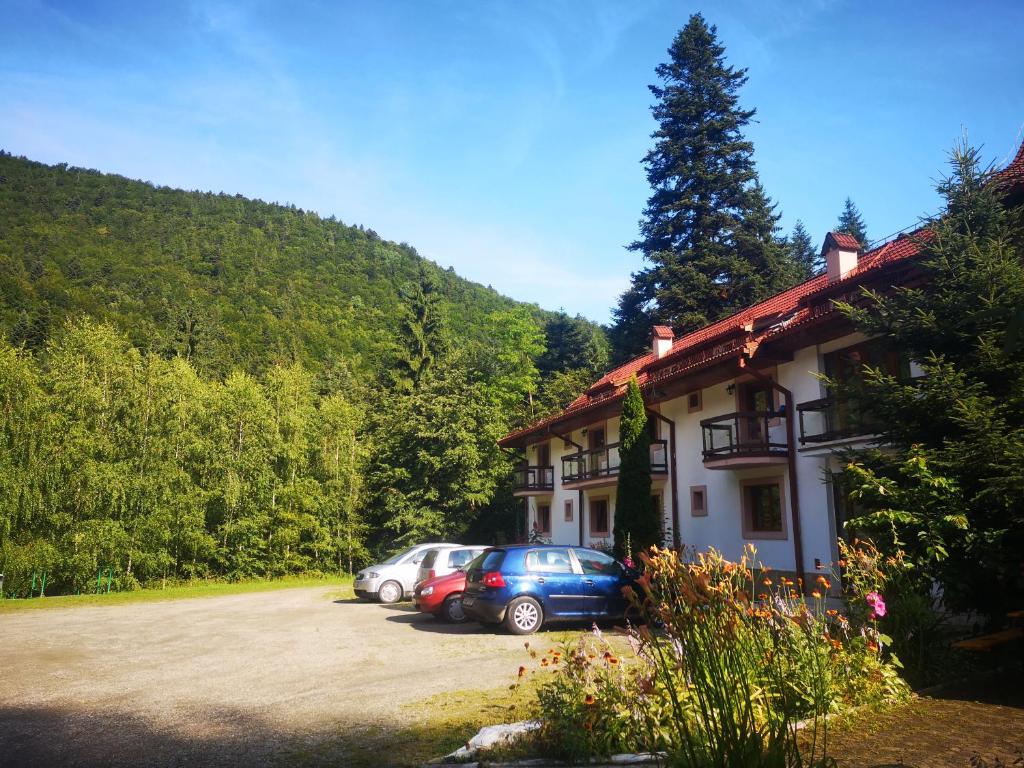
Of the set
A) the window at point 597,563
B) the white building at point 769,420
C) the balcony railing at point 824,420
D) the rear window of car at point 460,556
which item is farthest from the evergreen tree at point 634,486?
the window at point 597,563

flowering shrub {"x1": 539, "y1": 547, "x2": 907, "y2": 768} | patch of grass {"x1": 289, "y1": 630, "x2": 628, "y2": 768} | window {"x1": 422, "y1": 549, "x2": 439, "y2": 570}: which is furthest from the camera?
window {"x1": 422, "y1": 549, "x2": 439, "y2": 570}

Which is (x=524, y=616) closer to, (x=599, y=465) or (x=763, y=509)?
(x=763, y=509)

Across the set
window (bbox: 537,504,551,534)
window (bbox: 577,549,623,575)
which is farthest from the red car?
window (bbox: 537,504,551,534)

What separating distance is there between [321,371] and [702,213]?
3055cm

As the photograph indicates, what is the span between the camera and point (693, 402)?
65.4ft

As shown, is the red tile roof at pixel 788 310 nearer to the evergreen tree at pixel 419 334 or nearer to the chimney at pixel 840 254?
the chimney at pixel 840 254

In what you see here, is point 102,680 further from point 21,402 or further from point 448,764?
point 21,402

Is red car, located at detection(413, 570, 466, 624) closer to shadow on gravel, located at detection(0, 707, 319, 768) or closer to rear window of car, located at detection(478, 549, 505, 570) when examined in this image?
rear window of car, located at detection(478, 549, 505, 570)

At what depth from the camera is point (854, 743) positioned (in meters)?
4.70

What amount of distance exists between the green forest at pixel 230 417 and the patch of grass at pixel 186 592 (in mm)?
1213

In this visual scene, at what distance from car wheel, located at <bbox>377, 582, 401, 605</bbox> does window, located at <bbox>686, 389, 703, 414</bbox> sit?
9.60 meters

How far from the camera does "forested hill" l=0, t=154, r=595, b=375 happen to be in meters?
47.1

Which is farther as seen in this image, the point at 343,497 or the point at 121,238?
the point at 121,238

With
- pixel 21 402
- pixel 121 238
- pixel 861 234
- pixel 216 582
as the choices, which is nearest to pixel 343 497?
pixel 216 582
